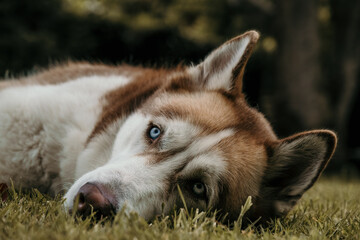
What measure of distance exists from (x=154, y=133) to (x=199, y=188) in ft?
1.79

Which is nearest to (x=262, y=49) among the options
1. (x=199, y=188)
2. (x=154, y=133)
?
(x=154, y=133)

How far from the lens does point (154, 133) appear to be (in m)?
2.97

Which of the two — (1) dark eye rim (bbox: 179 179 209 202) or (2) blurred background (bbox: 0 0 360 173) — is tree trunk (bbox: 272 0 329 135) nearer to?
(2) blurred background (bbox: 0 0 360 173)

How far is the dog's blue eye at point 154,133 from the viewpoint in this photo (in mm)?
2939

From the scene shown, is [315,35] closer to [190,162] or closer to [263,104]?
[263,104]

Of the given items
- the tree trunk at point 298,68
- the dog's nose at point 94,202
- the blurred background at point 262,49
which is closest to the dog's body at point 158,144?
the dog's nose at point 94,202

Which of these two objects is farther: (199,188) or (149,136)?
(149,136)

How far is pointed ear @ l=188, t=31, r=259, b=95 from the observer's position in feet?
10.5

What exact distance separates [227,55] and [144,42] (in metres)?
8.11

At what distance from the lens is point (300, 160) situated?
301cm

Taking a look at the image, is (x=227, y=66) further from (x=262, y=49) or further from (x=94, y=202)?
(x=262, y=49)

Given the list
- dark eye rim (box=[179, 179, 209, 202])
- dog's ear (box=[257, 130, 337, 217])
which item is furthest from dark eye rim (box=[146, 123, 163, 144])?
dog's ear (box=[257, 130, 337, 217])

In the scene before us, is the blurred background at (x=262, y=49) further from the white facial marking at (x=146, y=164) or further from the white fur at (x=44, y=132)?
the white facial marking at (x=146, y=164)

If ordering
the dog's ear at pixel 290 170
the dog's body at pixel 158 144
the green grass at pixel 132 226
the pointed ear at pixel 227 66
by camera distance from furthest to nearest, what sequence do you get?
the pointed ear at pixel 227 66 → the dog's ear at pixel 290 170 → the dog's body at pixel 158 144 → the green grass at pixel 132 226
